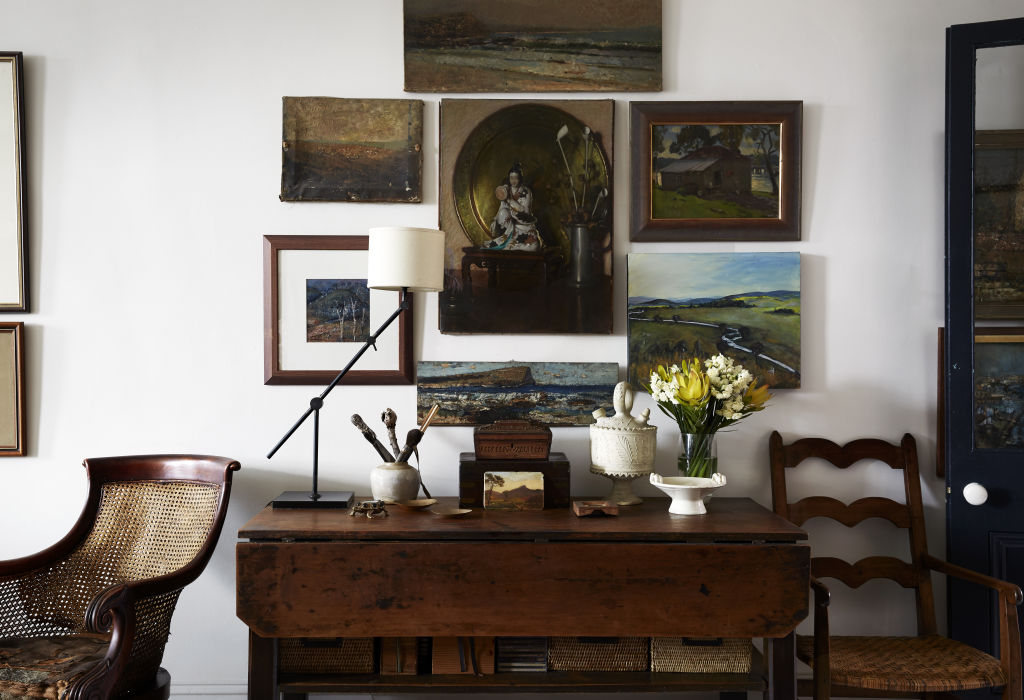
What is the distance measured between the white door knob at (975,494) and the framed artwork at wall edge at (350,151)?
82.1 inches

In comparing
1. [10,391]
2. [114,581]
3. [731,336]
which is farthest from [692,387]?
[10,391]

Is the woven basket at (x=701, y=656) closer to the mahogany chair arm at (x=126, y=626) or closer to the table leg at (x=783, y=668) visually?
the table leg at (x=783, y=668)

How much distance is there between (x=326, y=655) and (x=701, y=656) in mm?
1111

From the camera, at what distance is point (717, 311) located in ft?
8.76

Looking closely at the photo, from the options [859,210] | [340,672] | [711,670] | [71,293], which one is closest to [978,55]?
[859,210]

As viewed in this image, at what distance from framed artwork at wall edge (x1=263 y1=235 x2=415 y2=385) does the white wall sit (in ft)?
0.19

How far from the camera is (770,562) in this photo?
2.11m

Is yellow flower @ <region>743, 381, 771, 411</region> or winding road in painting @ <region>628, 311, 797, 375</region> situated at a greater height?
winding road in painting @ <region>628, 311, 797, 375</region>

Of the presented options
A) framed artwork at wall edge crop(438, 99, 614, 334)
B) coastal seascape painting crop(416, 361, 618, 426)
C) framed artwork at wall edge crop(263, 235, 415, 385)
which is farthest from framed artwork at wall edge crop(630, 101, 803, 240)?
framed artwork at wall edge crop(263, 235, 415, 385)

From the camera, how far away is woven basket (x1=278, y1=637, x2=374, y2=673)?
2.24 m

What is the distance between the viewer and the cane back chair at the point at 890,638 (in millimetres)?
2199

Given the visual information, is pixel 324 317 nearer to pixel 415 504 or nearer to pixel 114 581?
pixel 415 504

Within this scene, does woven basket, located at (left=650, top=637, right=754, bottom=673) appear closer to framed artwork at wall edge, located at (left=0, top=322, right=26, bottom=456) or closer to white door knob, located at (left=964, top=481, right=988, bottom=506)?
white door knob, located at (left=964, top=481, right=988, bottom=506)

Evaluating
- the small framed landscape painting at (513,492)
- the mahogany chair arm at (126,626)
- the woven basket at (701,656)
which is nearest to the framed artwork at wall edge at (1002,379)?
the woven basket at (701,656)
